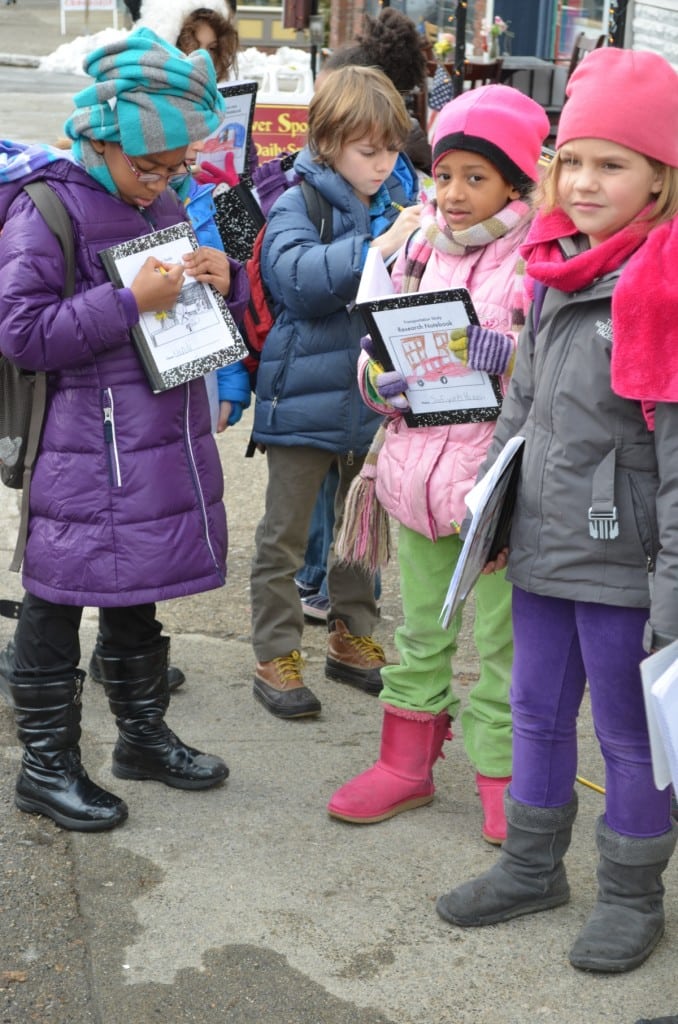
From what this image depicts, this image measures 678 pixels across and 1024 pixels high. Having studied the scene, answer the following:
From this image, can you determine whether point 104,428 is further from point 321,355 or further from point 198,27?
point 198,27

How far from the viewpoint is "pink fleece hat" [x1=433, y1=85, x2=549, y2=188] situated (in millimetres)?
3262

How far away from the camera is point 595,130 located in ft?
8.96

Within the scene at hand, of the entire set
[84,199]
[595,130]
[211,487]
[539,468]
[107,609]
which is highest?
[595,130]

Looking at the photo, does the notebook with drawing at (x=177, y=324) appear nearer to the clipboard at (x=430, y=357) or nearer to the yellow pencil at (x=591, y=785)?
the clipboard at (x=430, y=357)


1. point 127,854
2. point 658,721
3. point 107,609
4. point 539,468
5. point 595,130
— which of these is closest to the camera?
Result: point 658,721

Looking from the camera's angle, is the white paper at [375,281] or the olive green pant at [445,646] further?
the olive green pant at [445,646]

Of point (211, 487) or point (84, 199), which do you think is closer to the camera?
point (84, 199)

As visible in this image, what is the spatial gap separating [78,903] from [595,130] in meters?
2.02

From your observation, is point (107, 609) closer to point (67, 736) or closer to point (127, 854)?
point (67, 736)

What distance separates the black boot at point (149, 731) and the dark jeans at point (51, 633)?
115 mm

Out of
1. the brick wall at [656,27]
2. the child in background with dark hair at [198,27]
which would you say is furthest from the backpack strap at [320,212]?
the brick wall at [656,27]

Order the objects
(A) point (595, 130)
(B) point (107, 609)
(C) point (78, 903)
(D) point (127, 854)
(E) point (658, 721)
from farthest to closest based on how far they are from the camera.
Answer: (B) point (107, 609), (D) point (127, 854), (C) point (78, 903), (A) point (595, 130), (E) point (658, 721)

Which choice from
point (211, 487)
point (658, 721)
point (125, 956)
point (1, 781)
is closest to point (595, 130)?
point (658, 721)

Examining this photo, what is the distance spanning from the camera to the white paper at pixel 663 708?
7.95 feet
